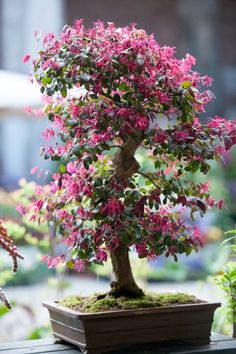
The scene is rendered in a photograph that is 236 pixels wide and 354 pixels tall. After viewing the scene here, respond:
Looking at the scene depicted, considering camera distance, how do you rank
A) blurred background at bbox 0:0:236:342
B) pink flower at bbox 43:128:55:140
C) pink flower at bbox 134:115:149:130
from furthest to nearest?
1. blurred background at bbox 0:0:236:342
2. pink flower at bbox 43:128:55:140
3. pink flower at bbox 134:115:149:130

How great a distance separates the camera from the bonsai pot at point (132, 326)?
2.15 meters

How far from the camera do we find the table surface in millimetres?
2193

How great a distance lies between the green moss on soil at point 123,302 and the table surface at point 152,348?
0.39 feet

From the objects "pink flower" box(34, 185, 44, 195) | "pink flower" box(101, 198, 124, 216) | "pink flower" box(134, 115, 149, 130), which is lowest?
"pink flower" box(101, 198, 124, 216)

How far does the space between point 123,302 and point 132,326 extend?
100mm

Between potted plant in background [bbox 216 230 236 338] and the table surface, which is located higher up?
potted plant in background [bbox 216 230 236 338]

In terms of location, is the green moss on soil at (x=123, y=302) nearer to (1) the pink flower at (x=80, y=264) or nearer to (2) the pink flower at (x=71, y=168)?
(1) the pink flower at (x=80, y=264)

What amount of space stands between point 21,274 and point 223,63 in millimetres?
4675

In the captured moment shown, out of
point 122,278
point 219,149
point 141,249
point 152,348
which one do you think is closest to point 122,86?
point 219,149

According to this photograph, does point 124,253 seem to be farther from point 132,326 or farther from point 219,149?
point 219,149

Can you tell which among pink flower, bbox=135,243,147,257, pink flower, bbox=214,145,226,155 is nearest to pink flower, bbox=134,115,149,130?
pink flower, bbox=214,145,226,155

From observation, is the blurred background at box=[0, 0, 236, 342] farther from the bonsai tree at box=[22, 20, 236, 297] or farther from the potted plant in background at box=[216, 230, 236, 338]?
the bonsai tree at box=[22, 20, 236, 297]

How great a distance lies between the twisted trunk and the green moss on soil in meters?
0.04

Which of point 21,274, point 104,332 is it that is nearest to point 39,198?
point 104,332
